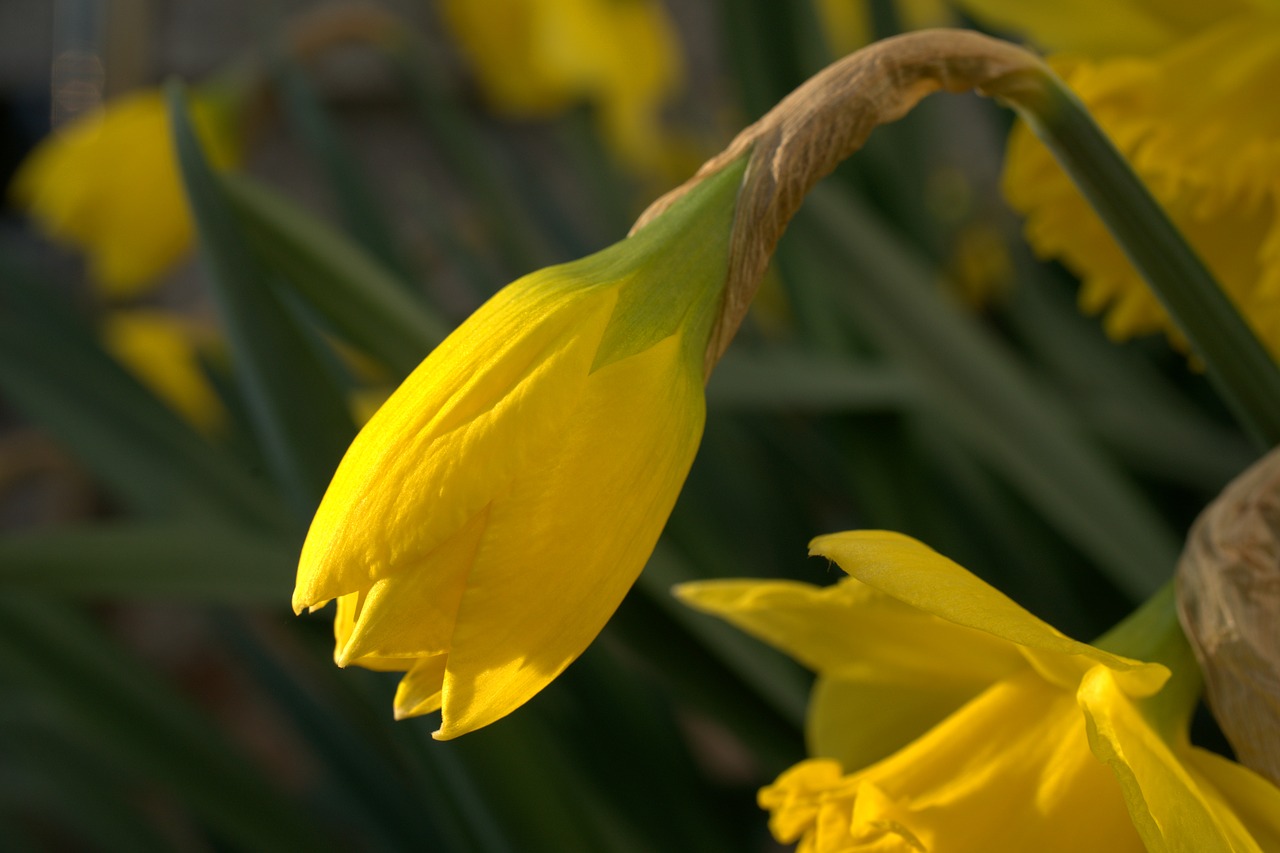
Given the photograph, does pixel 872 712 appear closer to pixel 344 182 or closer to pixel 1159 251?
pixel 1159 251

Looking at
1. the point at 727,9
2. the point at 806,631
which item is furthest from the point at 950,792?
the point at 727,9

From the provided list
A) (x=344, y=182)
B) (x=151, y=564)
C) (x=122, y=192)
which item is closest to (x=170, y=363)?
(x=122, y=192)

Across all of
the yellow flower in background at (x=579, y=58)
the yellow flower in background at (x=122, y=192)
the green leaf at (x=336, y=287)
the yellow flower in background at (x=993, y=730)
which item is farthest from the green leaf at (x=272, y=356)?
the yellow flower in background at (x=579, y=58)

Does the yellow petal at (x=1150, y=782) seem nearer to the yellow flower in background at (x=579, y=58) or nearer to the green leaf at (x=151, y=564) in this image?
the green leaf at (x=151, y=564)

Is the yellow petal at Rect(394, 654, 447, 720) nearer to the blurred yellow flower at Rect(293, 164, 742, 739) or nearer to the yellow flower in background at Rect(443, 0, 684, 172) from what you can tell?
the blurred yellow flower at Rect(293, 164, 742, 739)

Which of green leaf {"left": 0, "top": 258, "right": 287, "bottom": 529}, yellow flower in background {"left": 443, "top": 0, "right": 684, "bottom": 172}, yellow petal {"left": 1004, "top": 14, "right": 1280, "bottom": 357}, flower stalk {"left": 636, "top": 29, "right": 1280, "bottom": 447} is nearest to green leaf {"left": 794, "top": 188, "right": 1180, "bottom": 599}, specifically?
yellow petal {"left": 1004, "top": 14, "right": 1280, "bottom": 357}

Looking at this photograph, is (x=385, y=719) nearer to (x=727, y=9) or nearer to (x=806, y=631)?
(x=806, y=631)
